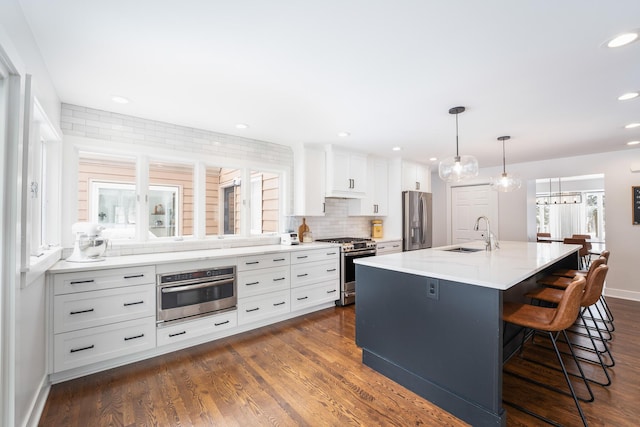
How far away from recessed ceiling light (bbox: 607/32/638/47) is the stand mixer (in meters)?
3.99

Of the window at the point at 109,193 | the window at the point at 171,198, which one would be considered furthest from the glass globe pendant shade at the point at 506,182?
the window at the point at 109,193

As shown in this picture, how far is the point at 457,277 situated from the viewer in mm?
1909

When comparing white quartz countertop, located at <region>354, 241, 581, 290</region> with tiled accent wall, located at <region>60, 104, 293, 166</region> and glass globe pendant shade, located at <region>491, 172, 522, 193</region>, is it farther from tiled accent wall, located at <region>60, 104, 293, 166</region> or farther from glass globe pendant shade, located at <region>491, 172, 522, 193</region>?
tiled accent wall, located at <region>60, 104, 293, 166</region>

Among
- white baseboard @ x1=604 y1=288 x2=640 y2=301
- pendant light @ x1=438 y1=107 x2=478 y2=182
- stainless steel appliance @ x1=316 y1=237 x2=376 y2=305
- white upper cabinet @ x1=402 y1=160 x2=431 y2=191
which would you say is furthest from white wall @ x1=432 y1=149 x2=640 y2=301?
stainless steel appliance @ x1=316 y1=237 x2=376 y2=305

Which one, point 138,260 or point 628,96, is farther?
point 138,260

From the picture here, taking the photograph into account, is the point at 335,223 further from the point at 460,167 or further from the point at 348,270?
the point at 460,167

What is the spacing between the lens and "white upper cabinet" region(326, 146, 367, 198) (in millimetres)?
4422

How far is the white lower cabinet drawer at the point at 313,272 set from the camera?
3.73m

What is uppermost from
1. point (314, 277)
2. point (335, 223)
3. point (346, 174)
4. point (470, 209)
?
point (346, 174)

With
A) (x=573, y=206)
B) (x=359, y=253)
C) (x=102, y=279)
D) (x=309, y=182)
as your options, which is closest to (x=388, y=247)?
(x=359, y=253)

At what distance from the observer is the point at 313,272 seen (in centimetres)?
391

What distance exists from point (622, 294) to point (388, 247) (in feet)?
12.1

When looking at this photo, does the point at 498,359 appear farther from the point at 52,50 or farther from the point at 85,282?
the point at 52,50

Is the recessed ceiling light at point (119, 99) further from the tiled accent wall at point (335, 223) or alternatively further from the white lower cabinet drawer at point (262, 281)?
the tiled accent wall at point (335, 223)
